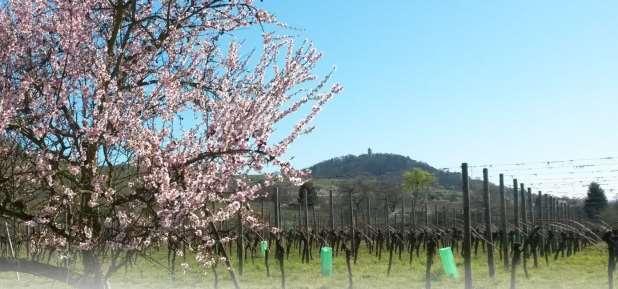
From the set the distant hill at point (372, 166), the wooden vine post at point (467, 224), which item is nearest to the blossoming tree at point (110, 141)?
the wooden vine post at point (467, 224)

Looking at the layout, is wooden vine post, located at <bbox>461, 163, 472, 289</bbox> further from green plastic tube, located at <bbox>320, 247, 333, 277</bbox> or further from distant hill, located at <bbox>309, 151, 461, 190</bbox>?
distant hill, located at <bbox>309, 151, 461, 190</bbox>

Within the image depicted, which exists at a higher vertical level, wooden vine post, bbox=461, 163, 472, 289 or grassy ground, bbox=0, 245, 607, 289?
wooden vine post, bbox=461, 163, 472, 289

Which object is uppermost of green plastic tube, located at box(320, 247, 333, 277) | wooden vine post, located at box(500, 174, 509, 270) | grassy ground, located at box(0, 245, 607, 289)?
wooden vine post, located at box(500, 174, 509, 270)

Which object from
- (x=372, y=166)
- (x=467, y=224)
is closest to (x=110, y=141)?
(x=467, y=224)

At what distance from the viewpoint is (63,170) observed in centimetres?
431

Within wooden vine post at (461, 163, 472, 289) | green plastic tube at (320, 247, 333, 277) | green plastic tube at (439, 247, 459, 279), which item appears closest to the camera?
wooden vine post at (461, 163, 472, 289)

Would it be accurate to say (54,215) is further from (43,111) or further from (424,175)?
(424,175)

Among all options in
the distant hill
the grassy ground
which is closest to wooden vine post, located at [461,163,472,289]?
the grassy ground

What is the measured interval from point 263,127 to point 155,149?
802 mm

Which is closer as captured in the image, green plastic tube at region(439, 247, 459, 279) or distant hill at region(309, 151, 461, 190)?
green plastic tube at region(439, 247, 459, 279)

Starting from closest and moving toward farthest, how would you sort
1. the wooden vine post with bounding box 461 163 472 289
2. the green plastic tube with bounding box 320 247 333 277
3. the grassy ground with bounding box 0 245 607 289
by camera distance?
1. the wooden vine post with bounding box 461 163 472 289
2. the grassy ground with bounding box 0 245 607 289
3. the green plastic tube with bounding box 320 247 333 277

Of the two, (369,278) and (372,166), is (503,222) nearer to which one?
(369,278)

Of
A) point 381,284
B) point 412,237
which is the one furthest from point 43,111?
A: point 412,237

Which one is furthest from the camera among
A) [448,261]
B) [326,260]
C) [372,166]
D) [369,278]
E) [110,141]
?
[372,166]
